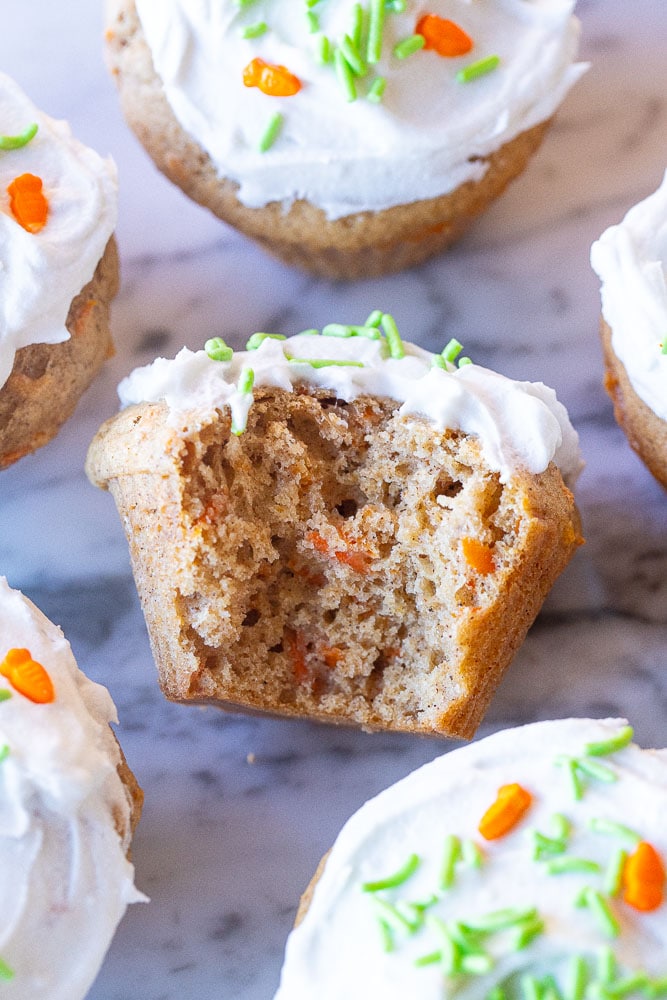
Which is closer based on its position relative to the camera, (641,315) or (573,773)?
(573,773)

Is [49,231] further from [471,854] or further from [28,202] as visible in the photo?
[471,854]

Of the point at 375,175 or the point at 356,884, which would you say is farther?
the point at 375,175

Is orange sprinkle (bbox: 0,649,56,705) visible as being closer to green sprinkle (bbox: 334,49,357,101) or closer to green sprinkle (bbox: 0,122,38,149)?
green sprinkle (bbox: 0,122,38,149)

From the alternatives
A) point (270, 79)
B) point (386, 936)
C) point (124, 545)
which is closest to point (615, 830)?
point (386, 936)

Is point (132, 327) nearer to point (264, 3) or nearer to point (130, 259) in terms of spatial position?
point (130, 259)

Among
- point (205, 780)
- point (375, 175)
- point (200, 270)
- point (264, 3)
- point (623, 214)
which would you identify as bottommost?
point (205, 780)

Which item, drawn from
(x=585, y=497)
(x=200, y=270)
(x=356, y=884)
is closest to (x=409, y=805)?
(x=356, y=884)

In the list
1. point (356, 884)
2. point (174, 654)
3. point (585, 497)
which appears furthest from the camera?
point (585, 497)
